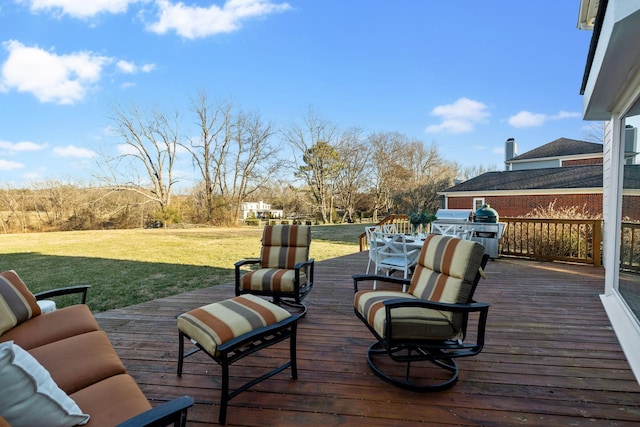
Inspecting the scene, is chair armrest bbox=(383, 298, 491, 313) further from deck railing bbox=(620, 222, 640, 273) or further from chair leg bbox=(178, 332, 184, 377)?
deck railing bbox=(620, 222, 640, 273)

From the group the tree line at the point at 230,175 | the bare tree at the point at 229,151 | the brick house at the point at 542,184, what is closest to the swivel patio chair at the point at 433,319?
the brick house at the point at 542,184

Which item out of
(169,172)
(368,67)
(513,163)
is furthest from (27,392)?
(513,163)

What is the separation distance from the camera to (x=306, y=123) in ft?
77.3

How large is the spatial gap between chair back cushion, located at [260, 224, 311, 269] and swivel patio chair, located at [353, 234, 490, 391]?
4.61ft

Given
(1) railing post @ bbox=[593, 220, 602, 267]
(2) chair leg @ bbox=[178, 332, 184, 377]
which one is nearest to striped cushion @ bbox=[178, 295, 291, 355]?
(2) chair leg @ bbox=[178, 332, 184, 377]

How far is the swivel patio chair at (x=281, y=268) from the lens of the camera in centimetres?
324

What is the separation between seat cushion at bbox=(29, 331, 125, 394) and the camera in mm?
1380

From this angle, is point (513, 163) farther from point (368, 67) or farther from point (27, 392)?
point (27, 392)

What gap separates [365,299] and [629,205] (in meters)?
2.90

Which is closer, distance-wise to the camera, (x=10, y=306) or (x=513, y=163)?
(x=10, y=306)

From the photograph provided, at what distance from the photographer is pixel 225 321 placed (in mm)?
1963

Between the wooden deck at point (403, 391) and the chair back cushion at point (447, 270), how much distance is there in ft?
1.90

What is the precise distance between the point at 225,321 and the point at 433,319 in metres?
1.36

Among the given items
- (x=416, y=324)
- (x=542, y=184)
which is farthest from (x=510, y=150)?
(x=416, y=324)
